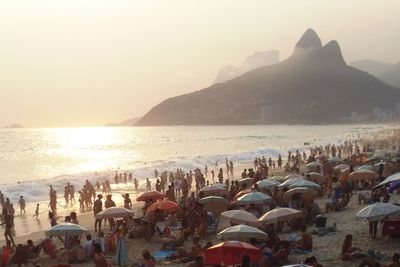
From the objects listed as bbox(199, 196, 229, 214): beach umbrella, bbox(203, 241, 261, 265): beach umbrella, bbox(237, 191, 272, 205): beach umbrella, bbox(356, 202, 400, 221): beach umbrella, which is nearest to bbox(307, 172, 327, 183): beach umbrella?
bbox(199, 196, 229, 214): beach umbrella

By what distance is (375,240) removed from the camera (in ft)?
43.3

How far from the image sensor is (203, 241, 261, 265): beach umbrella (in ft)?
35.4

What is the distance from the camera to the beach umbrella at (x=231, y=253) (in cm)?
1080

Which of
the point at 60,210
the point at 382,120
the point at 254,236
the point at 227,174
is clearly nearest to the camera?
the point at 254,236

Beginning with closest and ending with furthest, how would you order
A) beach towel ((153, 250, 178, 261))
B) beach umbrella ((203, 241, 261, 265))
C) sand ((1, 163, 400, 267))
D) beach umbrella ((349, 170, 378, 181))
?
beach umbrella ((203, 241, 261, 265)) < sand ((1, 163, 400, 267)) < beach towel ((153, 250, 178, 261)) < beach umbrella ((349, 170, 378, 181))

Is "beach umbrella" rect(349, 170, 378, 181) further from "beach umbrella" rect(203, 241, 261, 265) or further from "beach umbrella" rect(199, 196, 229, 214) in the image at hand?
Answer: "beach umbrella" rect(203, 241, 261, 265)

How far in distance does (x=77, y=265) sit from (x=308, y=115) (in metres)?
188

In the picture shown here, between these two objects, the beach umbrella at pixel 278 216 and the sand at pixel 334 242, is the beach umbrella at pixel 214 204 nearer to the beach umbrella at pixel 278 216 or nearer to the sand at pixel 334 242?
the sand at pixel 334 242

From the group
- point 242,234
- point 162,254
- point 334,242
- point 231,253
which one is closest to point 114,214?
point 162,254

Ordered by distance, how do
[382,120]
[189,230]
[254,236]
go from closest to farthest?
1. [254,236]
2. [189,230]
3. [382,120]

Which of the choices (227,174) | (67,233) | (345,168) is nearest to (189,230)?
(67,233)

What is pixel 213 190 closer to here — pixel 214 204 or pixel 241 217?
pixel 214 204

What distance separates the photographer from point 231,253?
10781 millimetres

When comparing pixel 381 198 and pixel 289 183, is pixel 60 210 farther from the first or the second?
pixel 381 198
